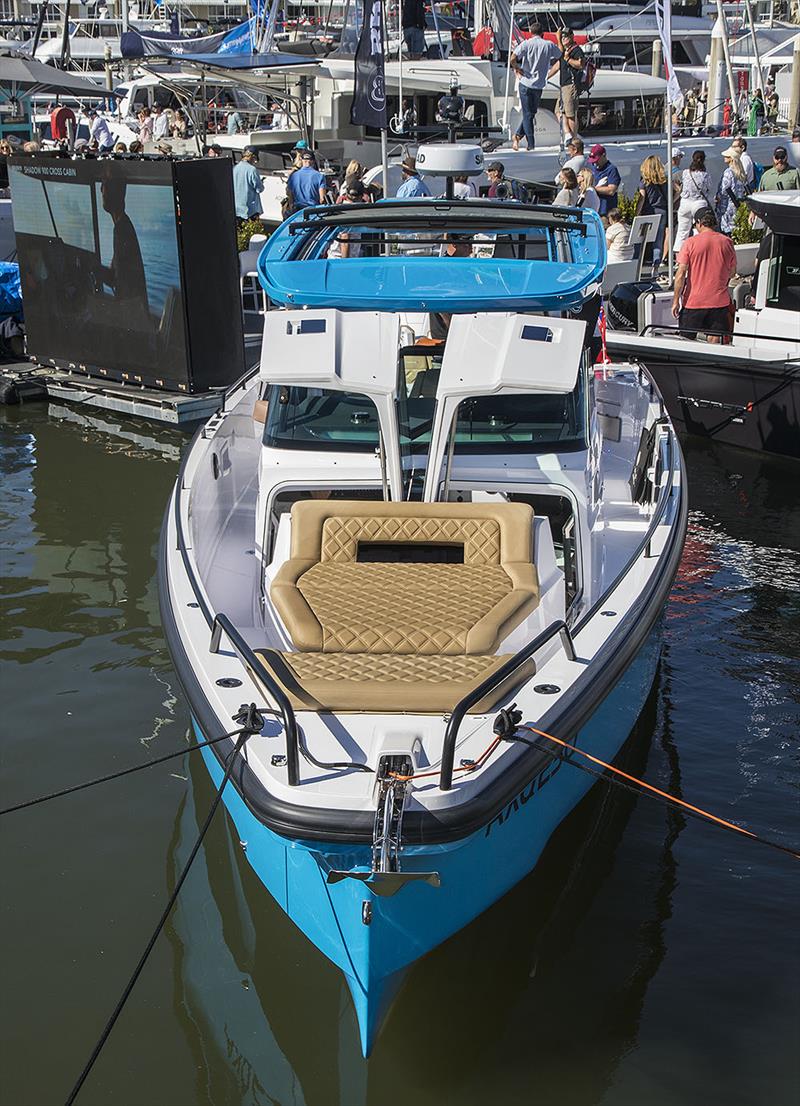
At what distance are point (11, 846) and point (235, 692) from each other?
176 cm

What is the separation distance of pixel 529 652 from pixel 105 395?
29.4 ft

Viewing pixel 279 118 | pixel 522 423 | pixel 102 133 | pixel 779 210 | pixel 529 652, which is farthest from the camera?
pixel 102 133

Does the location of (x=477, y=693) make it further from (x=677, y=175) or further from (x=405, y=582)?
(x=677, y=175)

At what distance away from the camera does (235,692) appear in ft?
16.6

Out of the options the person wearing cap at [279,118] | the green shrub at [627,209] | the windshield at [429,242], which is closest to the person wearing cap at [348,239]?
the windshield at [429,242]

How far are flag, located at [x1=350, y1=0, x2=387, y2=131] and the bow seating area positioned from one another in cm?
868

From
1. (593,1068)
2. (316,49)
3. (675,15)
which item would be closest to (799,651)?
(593,1068)

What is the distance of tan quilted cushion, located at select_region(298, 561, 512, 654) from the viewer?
18.1 feet

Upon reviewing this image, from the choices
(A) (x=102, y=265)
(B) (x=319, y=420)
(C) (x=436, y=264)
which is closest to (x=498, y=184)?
(A) (x=102, y=265)

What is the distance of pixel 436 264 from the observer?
7.37m

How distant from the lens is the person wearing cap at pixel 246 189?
16844mm

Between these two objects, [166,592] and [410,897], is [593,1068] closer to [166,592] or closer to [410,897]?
[410,897]

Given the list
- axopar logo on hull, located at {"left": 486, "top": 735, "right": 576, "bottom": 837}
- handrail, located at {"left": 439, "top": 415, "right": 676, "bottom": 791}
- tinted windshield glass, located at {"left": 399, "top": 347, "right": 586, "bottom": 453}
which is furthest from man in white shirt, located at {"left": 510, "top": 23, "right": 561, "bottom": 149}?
axopar logo on hull, located at {"left": 486, "top": 735, "right": 576, "bottom": 837}

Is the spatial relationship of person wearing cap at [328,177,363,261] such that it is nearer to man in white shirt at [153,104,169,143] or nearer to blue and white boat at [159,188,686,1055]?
blue and white boat at [159,188,686,1055]
